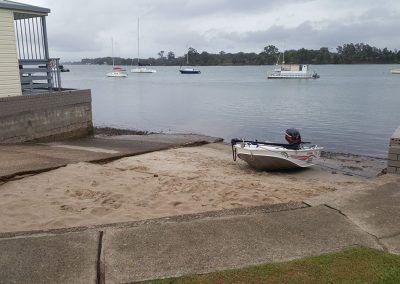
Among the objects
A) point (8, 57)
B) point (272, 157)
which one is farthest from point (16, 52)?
point (272, 157)

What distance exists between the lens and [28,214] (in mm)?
7418

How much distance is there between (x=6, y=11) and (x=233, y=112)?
2464 cm

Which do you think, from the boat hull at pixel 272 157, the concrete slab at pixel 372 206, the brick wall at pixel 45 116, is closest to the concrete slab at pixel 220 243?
the concrete slab at pixel 372 206

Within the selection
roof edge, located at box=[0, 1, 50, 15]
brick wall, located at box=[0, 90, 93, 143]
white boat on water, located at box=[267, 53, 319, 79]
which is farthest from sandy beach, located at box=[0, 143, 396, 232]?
white boat on water, located at box=[267, 53, 319, 79]

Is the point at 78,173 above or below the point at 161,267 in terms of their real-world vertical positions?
below

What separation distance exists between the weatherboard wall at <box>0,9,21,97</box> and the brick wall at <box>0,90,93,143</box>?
539 mm

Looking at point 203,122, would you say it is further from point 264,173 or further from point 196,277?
point 196,277

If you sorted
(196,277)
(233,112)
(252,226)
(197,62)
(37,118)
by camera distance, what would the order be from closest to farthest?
(196,277)
(252,226)
(37,118)
(233,112)
(197,62)

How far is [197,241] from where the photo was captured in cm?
498

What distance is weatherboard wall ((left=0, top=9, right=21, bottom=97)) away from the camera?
48.6 ft

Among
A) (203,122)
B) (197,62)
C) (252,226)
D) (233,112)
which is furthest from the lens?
(197,62)

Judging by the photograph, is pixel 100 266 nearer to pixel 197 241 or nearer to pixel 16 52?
pixel 197 241

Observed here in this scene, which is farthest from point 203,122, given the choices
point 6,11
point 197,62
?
point 197,62

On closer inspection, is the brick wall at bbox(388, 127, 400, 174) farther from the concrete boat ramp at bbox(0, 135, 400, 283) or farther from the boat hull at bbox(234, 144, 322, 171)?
the boat hull at bbox(234, 144, 322, 171)
